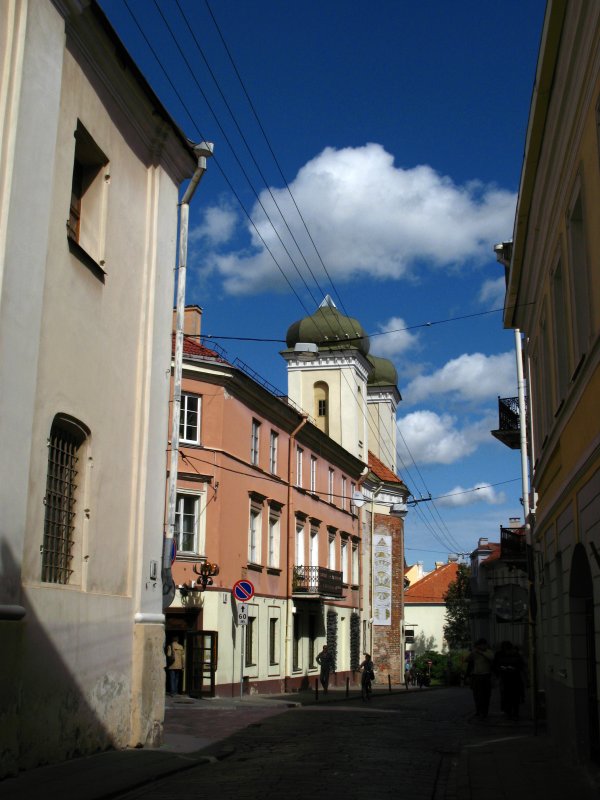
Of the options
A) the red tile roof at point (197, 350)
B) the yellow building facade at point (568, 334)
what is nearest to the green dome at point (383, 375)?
the red tile roof at point (197, 350)

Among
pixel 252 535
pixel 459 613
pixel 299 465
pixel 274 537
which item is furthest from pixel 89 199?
pixel 459 613

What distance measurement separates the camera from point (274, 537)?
3481cm

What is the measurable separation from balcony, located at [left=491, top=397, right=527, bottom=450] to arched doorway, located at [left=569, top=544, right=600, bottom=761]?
59.4ft

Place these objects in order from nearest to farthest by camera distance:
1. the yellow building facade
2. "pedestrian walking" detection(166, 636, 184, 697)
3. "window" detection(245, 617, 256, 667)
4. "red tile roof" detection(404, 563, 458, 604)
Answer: the yellow building facade, "pedestrian walking" detection(166, 636, 184, 697), "window" detection(245, 617, 256, 667), "red tile roof" detection(404, 563, 458, 604)

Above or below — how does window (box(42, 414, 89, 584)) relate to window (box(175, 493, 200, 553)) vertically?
below

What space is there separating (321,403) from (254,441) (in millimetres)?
16818

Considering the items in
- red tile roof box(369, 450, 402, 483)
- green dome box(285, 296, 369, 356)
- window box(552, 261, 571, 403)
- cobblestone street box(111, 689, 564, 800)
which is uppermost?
green dome box(285, 296, 369, 356)

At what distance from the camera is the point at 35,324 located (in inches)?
401

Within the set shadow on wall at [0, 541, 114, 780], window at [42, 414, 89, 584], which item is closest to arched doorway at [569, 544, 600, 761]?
shadow on wall at [0, 541, 114, 780]

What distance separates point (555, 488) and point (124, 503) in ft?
19.6

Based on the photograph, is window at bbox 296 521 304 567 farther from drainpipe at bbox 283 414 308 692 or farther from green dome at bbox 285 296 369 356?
green dome at bbox 285 296 369 356

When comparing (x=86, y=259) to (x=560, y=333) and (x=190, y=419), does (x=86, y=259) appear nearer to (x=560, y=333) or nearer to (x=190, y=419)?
(x=560, y=333)

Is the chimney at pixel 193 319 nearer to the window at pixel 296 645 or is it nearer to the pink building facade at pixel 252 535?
the pink building facade at pixel 252 535

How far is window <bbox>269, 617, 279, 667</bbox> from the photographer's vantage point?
33.4m
